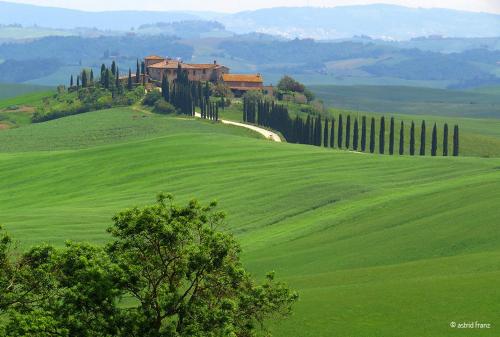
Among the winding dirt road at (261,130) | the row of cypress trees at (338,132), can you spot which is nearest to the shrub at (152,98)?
the winding dirt road at (261,130)

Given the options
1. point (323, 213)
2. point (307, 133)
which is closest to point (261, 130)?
point (307, 133)

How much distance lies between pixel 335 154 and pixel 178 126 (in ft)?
161

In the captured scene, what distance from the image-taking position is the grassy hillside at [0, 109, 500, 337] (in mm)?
41562

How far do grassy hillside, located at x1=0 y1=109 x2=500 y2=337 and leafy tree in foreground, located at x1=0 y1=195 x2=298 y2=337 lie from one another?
7475 mm

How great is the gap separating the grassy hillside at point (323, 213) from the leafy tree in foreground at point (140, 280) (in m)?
7.48

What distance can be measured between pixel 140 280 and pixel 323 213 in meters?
39.5

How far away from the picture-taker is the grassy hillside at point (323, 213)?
41562mm

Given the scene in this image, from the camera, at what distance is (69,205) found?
83.8 metres

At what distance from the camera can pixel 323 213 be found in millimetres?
71188

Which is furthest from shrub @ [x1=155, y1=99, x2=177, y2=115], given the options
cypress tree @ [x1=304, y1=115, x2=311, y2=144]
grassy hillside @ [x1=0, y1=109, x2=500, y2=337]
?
grassy hillside @ [x1=0, y1=109, x2=500, y2=337]

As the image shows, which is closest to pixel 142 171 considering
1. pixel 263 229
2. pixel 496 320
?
pixel 263 229

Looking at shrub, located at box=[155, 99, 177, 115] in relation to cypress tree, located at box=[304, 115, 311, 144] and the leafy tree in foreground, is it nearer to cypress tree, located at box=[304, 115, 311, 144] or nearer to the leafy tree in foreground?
cypress tree, located at box=[304, 115, 311, 144]

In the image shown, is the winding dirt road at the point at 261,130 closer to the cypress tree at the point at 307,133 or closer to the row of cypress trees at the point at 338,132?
the row of cypress trees at the point at 338,132

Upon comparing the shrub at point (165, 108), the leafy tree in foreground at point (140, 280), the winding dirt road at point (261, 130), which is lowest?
the winding dirt road at point (261, 130)
